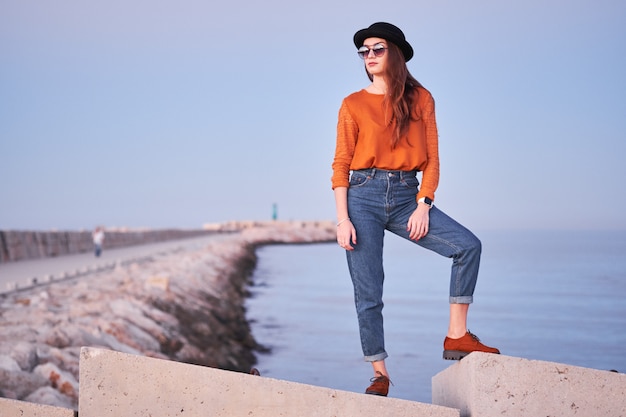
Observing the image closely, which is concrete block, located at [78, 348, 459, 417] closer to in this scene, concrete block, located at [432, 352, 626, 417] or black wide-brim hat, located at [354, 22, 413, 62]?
concrete block, located at [432, 352, 626, 417]

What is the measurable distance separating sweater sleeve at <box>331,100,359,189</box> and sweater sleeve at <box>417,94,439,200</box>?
A: 335 mm

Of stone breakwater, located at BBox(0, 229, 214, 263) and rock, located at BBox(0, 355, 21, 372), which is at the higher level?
rock, located at BBox(0, 355, 21, 372)

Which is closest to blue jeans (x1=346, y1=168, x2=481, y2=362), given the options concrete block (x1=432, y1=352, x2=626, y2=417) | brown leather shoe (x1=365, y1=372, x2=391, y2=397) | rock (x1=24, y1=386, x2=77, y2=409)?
brown leather shoe (x1=365, y1=372, x2=391, y2=397)

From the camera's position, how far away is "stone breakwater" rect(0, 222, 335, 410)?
273 inches

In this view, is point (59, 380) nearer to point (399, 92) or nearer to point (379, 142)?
point (379, 142)

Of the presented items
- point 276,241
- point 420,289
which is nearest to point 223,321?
point 420,289

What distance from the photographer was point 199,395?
12.7 ft

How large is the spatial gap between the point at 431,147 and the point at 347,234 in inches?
22.7

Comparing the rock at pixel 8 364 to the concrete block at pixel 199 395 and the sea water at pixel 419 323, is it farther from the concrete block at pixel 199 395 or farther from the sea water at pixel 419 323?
the sea water at pixel 419 323

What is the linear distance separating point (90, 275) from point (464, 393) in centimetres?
1334

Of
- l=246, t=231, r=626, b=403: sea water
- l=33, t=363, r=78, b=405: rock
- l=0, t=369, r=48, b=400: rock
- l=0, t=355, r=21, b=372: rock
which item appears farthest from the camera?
l=246, t=231, r=626, b=403: sea water

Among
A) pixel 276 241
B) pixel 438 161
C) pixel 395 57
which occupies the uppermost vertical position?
pixel 395 57

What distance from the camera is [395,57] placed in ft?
14.1

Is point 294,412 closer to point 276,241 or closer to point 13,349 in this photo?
point 13,349
